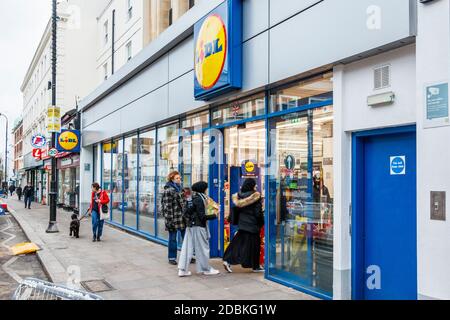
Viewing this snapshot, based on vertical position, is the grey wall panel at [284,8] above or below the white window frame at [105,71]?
below

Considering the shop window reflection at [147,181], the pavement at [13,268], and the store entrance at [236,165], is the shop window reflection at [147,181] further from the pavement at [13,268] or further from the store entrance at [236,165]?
the store entrance at [236,165]

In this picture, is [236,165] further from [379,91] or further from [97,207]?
[97,207]

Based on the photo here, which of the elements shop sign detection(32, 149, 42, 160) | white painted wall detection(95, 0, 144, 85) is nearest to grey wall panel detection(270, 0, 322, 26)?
white painted wall detection(95, 0, 144, 85)

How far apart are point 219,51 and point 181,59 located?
238 centimetres

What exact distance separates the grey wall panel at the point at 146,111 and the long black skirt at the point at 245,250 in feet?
14.9

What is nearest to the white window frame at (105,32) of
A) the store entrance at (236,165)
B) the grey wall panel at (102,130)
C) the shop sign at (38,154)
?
the grey wall panel at (102,130)

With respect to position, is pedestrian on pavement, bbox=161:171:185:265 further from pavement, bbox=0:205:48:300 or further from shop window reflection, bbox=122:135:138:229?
shop window reflection, bbox=122:135:138:229

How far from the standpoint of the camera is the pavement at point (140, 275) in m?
6.56

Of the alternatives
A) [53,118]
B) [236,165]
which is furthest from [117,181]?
[236,165]

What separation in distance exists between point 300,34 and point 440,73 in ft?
8.27

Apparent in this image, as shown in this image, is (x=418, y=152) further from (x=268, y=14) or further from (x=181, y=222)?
(x=181, y=222)

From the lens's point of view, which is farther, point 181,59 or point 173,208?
point 181,59

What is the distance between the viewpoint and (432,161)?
4.43 metres

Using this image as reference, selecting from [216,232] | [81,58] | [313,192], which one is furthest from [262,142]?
[81,58]
